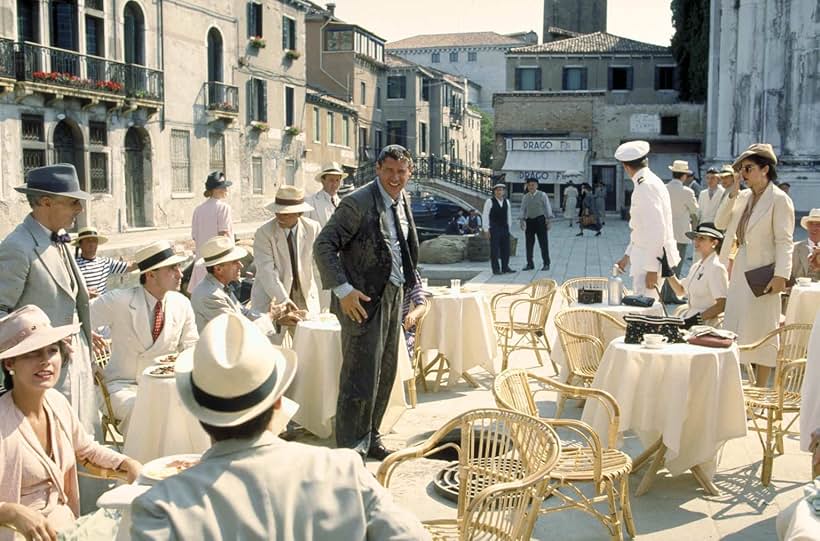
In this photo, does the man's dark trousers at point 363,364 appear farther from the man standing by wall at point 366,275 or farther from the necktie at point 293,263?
the necktie at point 293,263

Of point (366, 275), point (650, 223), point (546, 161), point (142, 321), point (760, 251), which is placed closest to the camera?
point (142, 321)

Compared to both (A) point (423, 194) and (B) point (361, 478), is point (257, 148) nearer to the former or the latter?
(A) point (423, 194)

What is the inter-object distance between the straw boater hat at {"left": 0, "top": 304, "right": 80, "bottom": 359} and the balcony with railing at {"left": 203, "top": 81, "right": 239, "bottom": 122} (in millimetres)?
28898

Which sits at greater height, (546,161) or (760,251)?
(546,161)

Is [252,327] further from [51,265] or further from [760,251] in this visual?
[760,251]

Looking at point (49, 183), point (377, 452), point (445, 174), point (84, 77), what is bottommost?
point (377, 452)

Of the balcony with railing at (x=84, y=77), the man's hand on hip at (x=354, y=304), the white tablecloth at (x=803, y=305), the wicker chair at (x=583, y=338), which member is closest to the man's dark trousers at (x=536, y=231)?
the white tablecloth at (x=803, y=305)

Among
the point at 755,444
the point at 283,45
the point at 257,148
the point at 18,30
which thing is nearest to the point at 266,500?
the point at 755,444

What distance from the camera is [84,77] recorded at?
82.1 ft

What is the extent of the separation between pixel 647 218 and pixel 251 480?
5.41 m

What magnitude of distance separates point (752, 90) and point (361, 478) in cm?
2464

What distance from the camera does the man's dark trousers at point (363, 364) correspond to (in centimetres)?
514

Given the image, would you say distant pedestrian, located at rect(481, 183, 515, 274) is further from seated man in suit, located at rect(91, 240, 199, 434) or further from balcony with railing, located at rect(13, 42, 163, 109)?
balcony with railing, located at rect(13, 42, 163, 109)

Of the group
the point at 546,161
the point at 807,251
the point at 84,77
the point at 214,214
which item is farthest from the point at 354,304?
the point at 546,161
